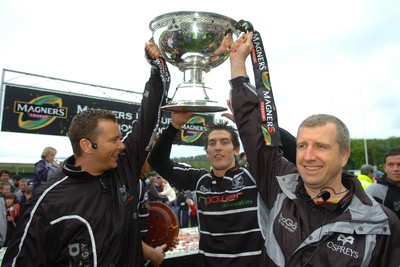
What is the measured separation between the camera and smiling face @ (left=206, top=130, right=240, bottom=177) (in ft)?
8.72

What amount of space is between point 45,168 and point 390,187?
6.04m

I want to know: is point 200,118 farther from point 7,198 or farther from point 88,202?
point 88,202

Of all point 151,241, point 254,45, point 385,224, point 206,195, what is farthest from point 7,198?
point 385,224

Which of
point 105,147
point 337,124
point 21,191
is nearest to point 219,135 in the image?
point 105,147

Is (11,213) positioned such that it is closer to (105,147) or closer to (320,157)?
(105,147)

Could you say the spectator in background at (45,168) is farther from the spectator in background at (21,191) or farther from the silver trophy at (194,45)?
the silver trophy at (194,45)

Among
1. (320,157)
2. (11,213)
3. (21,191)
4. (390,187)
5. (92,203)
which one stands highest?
(320,157)

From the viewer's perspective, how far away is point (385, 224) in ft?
5.17

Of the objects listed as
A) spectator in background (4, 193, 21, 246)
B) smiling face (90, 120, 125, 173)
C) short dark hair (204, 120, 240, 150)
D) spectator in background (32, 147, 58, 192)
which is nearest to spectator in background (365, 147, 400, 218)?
short dark hair (204, 120, 240, 150)

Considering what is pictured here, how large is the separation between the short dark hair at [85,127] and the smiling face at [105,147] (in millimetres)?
26

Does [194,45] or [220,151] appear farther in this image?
[220,151]

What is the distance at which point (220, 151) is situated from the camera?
8.86 feet

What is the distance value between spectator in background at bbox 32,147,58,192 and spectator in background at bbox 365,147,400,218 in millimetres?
5619

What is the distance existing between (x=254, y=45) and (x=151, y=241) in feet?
5.97
